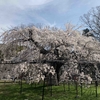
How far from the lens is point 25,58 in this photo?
1095 centimetres

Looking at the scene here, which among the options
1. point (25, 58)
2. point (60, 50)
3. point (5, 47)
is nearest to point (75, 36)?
point (60, 50)

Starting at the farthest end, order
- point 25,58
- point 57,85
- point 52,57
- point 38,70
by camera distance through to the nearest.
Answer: point 57,85 < point 52,57 < point 25,58 < point 38,70

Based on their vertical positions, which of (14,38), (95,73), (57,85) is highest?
(14,38)

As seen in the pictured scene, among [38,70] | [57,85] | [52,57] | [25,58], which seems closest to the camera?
[38,70]

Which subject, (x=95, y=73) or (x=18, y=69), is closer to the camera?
(x=18, y=69)

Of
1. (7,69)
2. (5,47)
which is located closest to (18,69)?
(7,69)

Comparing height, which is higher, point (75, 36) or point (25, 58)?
point (75, 36)

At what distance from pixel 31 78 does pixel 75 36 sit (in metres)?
4.98

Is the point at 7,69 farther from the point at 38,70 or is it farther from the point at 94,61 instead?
the point at 94,61

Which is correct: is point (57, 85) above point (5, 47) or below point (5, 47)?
below

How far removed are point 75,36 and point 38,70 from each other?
181 inches

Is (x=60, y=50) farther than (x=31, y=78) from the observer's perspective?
Yes

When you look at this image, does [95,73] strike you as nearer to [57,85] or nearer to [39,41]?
[57,85]

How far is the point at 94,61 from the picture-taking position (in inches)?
470
